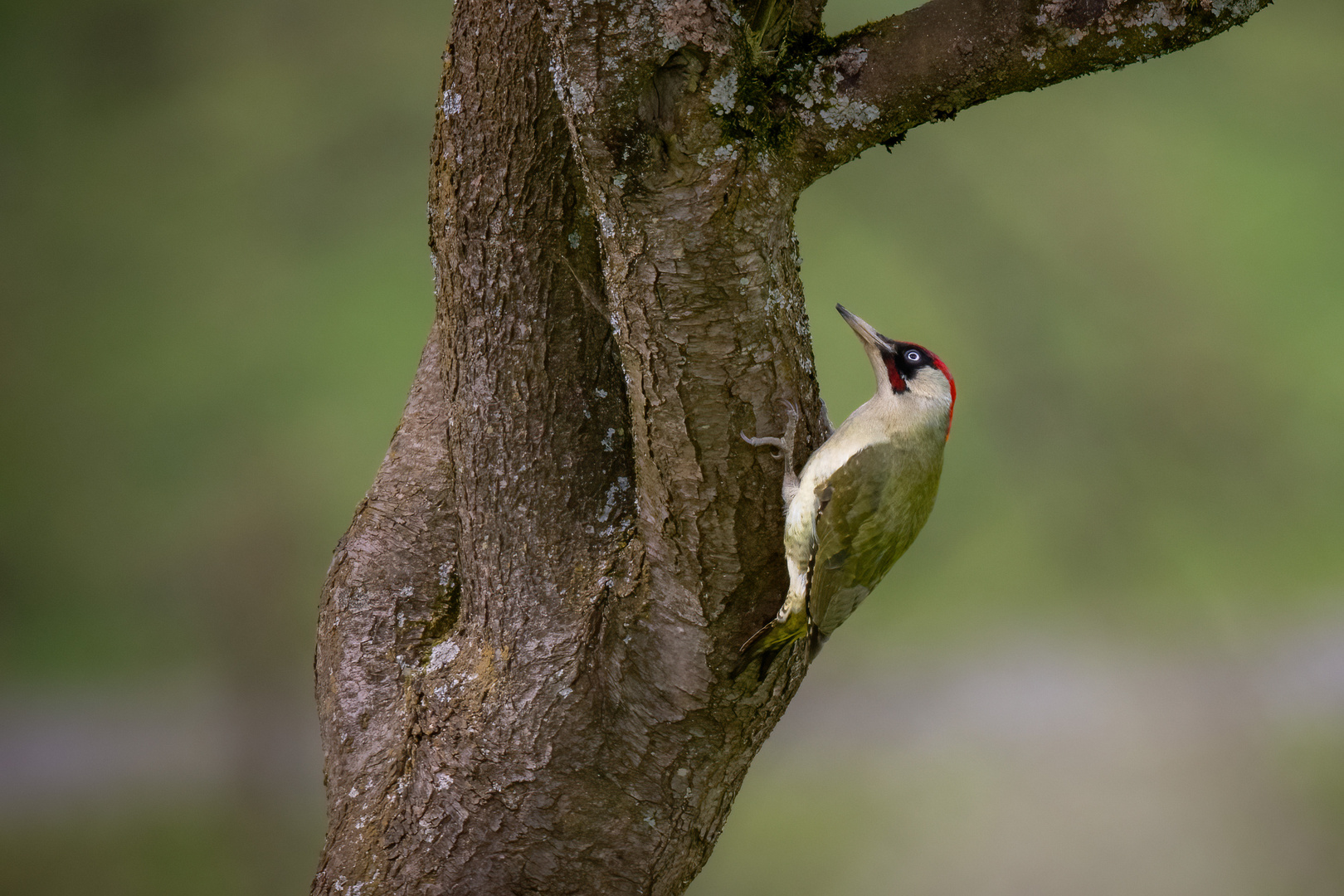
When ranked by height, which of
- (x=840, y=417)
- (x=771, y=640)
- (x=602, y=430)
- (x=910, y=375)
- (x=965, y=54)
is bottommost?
(x=840, y=417)

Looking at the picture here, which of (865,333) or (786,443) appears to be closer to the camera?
(786,443)

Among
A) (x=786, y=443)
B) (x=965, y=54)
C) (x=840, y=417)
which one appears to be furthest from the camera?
(x=840, y=417)

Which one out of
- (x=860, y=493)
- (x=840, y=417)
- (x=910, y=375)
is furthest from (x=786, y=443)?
(x=840, y=417)

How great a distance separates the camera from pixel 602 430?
161 centimetres

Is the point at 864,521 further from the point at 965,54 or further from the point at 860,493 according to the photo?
the point at 965,54

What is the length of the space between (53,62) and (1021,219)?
284 cm

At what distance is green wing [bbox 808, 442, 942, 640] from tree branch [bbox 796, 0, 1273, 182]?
1.62 feet

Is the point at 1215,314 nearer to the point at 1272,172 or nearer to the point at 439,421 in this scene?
the point at 1272,172

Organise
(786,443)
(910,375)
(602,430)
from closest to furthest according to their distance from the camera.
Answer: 1. (786,443)
2. (602,430)
3. (910,375)

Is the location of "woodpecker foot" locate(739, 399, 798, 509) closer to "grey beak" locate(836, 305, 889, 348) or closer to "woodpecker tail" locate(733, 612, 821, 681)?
"woodpecker tail" locate(733, 612, 821, 681)

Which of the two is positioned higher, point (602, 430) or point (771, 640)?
point (602, 430)

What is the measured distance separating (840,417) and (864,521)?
1.50 metres

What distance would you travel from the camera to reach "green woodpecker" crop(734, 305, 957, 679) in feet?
4.77

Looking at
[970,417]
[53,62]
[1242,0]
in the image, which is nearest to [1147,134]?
[970,417]
